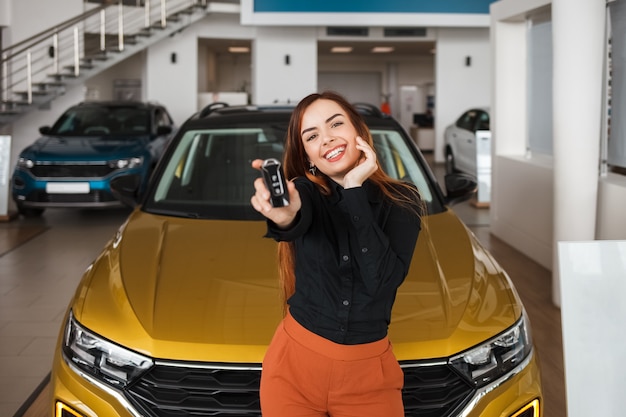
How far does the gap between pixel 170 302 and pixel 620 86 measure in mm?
4162

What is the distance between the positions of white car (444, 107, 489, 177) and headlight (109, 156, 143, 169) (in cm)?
561

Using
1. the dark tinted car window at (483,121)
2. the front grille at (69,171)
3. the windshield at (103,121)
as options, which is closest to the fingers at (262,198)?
the front grille at (69,171)

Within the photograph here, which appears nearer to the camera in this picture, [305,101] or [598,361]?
[305,101]

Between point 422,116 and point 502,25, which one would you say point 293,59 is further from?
point 502,25

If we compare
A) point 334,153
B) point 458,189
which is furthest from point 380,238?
point 458,189

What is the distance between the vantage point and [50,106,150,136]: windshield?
10.8 meters

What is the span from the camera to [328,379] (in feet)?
5.67

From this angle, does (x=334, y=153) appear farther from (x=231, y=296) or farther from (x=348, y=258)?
(x=231, y=296)

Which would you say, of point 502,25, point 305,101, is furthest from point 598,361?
point 502,25

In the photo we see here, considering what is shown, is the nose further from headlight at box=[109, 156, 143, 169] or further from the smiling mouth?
headlight at box=[109, 156, 143, 169]

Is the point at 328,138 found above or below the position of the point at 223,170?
above

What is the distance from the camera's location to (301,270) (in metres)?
1.86

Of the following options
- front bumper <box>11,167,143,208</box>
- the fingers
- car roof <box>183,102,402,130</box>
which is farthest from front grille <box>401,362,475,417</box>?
front bumper <box>11,167,143,208</box>

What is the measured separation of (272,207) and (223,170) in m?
2.35
